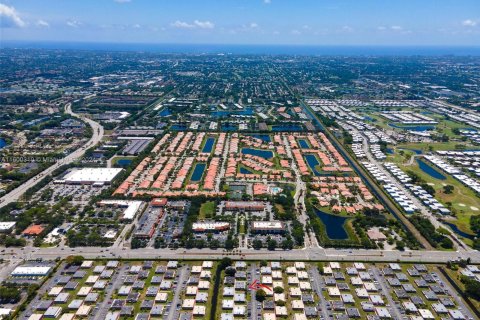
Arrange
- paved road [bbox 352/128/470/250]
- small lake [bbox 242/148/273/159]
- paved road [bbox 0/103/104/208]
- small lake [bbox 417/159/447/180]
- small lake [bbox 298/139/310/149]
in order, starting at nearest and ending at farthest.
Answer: paved road [bbox 352/128/470/250] → paved road [bbox 0/103/104/208] → small lake [bbox 417/159/447/180] → small lake [bbox 242/148/273/159] → small lake [bbox 298/139/310/149]

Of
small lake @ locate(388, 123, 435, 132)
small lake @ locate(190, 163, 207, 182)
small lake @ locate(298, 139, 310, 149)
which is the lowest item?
small lake @ locate(190, 163, 207, 182)

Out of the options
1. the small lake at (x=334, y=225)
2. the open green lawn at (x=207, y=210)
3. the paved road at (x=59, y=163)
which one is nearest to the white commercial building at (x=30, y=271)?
the paved road at (x=59, y=163)

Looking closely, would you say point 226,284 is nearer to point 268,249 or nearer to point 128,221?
point 268,249

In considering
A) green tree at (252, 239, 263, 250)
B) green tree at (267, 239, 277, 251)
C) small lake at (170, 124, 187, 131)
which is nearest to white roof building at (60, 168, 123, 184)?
green tree at (252, 239, 263, 250)

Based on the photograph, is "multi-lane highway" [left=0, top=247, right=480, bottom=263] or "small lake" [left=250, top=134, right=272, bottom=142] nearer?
"multi-lane highway" [left=0, top=247, right=480, bottom=263]

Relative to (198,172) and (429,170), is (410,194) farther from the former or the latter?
(198,172)

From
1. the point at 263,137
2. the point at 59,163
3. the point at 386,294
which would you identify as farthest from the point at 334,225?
the point at 59,163

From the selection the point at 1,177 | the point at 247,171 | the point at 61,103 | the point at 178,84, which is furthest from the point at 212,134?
the point at 178,84

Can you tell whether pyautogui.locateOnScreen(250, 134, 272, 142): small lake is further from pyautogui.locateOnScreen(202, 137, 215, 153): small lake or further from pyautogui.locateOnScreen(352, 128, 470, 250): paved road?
pyautogui.locateOnScreen(352, 128, 470, 250): paved road

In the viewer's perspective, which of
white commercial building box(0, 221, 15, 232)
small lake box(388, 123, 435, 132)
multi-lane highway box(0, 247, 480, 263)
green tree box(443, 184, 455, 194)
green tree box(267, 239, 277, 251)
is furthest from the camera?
small lake box(388, 123, 435, 132)

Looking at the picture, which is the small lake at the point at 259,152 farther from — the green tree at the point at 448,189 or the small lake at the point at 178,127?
the green tree at the point at 448,189
